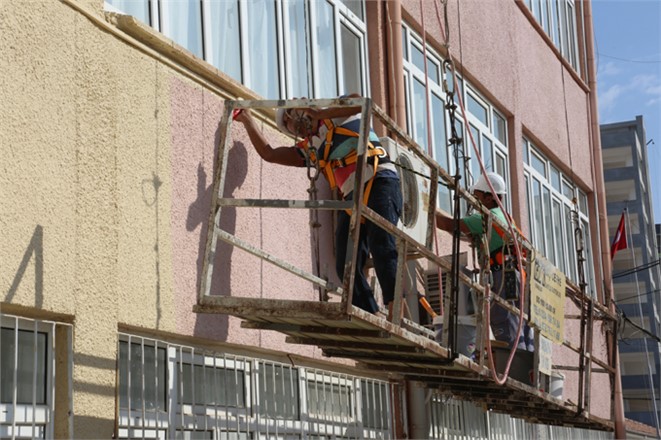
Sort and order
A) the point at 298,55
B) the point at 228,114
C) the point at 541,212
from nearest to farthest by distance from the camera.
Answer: the point at 228,114 → the point at 298,55 → the point at 541,212

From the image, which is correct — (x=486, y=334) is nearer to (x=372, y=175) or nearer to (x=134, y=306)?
(x=372, y=175)

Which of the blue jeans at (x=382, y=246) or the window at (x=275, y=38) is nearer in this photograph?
the blue jeans at (x=382, y=246)

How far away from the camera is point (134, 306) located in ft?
21.7

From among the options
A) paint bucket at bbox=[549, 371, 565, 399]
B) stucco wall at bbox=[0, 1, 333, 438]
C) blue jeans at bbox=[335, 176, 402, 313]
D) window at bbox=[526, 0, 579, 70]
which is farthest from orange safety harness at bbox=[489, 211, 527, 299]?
window at bbox=[526, 0, 579, 70]

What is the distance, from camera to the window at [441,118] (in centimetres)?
1146

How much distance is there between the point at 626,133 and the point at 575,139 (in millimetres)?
55252

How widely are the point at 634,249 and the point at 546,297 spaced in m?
60.3

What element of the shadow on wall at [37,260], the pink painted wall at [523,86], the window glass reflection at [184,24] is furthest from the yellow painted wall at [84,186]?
the pink painted wall at [523,86]

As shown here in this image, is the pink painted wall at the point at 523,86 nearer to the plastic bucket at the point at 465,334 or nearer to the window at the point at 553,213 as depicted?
the window at the point at 553,213

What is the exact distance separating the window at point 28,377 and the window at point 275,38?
1998mm

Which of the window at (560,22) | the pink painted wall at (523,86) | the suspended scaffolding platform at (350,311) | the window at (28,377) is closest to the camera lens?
the window at (28,377)

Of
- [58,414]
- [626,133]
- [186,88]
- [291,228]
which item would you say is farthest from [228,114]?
[626,133]

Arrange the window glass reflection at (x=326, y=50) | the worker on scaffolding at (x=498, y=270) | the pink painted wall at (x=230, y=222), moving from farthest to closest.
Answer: the worker on scaffolding at (x=498, y=270), the window glass reflection at (x=326, y=50), the pink painted wall at (x=230, y=222)

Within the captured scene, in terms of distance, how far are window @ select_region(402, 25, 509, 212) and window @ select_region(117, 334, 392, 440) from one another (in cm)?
219
